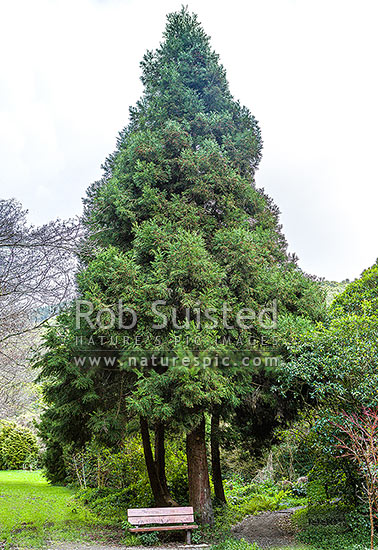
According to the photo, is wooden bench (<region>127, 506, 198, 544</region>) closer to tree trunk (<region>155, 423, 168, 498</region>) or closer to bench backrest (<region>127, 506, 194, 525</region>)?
bench backrest (<region>127, 506, 194, 525</region>)

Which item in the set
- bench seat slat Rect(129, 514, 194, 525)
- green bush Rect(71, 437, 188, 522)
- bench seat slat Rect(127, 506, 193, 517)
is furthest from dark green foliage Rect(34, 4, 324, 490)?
green bush Rect(71, 437, 188, 522)

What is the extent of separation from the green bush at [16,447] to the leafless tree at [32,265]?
51.8 ft

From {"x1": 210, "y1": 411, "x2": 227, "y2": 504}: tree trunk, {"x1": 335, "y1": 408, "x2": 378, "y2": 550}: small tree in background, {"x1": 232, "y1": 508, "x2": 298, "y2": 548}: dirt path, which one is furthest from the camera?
{"x1": 210, "y1": 411, "x2": 227, "y2": 504}: tree trunk

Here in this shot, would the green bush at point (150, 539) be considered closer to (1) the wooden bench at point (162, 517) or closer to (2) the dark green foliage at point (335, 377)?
(1) the wooden bench at point (162, 517)

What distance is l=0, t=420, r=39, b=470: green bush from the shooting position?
20094mm

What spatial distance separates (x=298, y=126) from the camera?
16125mm

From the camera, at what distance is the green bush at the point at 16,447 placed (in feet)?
65.9

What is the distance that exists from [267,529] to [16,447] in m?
17.2

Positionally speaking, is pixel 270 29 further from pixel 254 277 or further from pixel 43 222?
pixel 43 222

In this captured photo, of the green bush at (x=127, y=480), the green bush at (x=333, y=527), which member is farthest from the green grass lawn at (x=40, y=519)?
the green bush at (x=333, y=527)

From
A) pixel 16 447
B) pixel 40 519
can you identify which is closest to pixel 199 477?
pixel 40 519

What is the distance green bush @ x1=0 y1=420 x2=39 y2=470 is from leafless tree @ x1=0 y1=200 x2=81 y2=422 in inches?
622

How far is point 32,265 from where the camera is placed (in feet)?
21.2

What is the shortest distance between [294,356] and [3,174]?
749 cm
